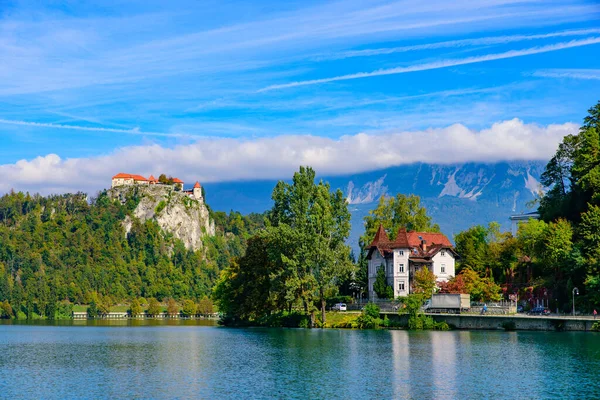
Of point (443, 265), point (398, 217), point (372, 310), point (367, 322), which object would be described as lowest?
point (367, 322)

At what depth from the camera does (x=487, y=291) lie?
11131cm

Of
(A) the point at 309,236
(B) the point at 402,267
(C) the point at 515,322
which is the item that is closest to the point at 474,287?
(B) the point at 402,267

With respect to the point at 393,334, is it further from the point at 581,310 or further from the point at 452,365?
the point at 452,365

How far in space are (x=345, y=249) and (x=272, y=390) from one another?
Result: 176 ft

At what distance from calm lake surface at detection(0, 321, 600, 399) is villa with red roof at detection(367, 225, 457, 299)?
113 feet

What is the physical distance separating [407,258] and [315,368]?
6402cm

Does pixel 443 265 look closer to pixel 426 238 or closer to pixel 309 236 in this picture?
pixel 426 238

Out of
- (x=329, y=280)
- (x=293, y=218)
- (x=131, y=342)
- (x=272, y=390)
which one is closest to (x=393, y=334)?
(x=329, y=280)

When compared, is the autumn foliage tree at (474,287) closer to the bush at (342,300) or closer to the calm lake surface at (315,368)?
the bush at (342,300)

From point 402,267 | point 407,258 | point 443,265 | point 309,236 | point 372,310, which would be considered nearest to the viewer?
A: point 309,236

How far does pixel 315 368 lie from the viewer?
187ft

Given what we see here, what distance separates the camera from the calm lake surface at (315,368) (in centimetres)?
4641

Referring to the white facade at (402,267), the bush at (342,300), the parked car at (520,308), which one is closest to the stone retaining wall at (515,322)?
the parked car at (520,308)

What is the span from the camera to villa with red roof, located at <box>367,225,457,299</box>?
119 m
